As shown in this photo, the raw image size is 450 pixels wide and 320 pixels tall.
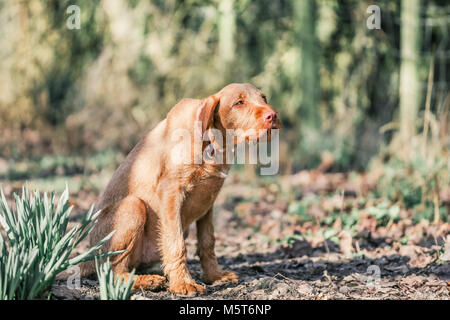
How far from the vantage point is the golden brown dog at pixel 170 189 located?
4.00 m

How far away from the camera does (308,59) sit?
10.9 meters

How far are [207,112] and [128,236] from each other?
3.53 feet

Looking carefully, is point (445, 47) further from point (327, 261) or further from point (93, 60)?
point (327, 261)

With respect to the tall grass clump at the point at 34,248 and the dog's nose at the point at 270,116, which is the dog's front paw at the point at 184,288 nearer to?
the tall grass clump at the point at 34,248

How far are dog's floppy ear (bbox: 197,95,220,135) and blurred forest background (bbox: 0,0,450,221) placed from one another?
4868mm

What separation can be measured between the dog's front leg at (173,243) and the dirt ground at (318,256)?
136 millimetres

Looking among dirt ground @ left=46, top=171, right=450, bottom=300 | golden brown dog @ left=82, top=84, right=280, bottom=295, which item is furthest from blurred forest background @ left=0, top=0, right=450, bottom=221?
golden brown dog @ left=82, top=84, right=280, bottom=295

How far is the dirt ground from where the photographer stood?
4047 mm

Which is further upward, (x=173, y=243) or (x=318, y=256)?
(x=173, y=243)

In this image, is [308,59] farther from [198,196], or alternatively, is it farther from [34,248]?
[34,248]

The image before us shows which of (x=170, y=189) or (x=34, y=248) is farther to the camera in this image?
(x=170, y=189)

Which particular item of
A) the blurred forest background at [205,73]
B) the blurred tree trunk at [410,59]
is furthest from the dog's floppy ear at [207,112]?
the blurred tree trunk at [410,59]

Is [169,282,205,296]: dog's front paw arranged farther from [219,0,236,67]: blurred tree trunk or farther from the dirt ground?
[219,0,236,67]: blurred tree trunk

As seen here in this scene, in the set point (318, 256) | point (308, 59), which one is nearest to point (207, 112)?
point (318, 256)
